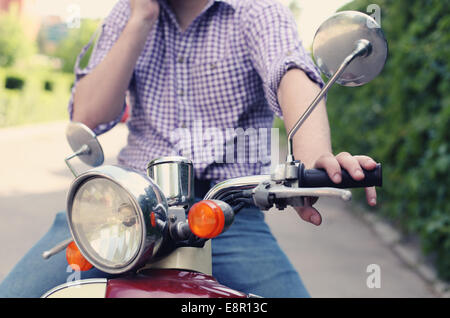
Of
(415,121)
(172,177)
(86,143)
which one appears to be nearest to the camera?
(172,177)

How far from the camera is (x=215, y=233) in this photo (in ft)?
3.32

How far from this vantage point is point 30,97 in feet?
49.5

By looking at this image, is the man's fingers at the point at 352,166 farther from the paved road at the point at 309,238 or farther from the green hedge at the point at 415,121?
the paved road at the point at 309,238

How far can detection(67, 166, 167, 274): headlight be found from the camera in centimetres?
98

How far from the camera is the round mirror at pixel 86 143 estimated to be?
1.30m

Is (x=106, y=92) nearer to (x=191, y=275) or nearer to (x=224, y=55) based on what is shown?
(x=224, y=55)

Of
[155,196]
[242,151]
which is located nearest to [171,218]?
[155,196]

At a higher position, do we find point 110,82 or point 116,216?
point 110,82

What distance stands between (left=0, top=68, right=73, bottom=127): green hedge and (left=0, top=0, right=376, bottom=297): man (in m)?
12.8

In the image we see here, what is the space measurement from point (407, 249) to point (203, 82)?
3.57 m

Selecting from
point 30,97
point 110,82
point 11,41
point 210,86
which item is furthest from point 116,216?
point 11,41

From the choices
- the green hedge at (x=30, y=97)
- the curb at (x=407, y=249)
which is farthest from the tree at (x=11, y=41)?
the curb at (x=407, y=249)

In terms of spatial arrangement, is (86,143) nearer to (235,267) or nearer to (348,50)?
(235,267)

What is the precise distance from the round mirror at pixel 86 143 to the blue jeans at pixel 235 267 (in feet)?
0.99
